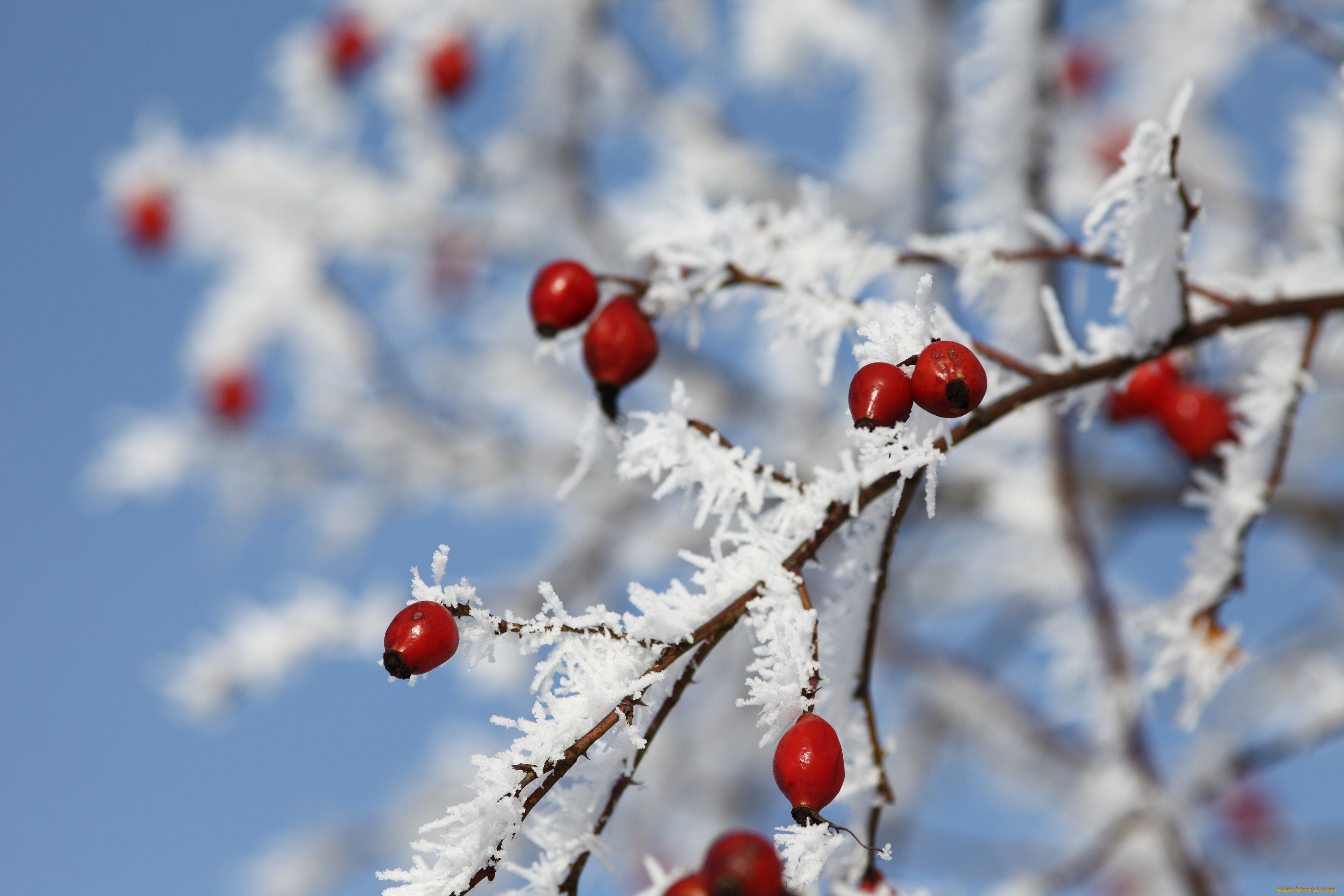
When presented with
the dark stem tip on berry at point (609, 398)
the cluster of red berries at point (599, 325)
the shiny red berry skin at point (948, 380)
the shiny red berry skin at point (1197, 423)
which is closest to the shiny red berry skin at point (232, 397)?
the cluster of red berries at point (599, 325)

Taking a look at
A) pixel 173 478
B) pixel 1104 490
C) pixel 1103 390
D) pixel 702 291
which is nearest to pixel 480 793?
pixel 702 291

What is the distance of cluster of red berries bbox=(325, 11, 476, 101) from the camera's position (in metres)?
3.14

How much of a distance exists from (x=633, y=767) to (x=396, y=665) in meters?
0.20

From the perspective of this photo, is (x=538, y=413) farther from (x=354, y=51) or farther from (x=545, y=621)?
(x=545, y=621)

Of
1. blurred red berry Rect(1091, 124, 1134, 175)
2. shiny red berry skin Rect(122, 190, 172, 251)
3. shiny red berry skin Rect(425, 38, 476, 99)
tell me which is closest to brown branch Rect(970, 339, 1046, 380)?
shiny red berry skin Rect(425, 38, 476, 99)

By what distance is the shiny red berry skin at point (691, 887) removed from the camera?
673mm

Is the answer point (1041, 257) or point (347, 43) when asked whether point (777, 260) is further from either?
point (347, 43)

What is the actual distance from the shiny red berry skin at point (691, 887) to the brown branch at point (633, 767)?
0.08 metres

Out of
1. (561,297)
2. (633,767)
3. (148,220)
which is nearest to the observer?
(633,767)

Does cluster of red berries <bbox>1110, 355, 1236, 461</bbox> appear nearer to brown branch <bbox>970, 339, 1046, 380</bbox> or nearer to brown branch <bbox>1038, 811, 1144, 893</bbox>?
brown branch <bbox>970, 339, 1046, 380</bbox>

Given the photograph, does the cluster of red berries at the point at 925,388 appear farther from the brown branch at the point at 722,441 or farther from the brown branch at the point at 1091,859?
the brown branch at the point at 1091,859

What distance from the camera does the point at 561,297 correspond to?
98 cm

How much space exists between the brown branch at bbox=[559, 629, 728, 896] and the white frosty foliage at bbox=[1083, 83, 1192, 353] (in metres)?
0.54

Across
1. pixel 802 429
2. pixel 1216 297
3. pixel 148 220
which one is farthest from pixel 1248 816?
pixel 148 220
